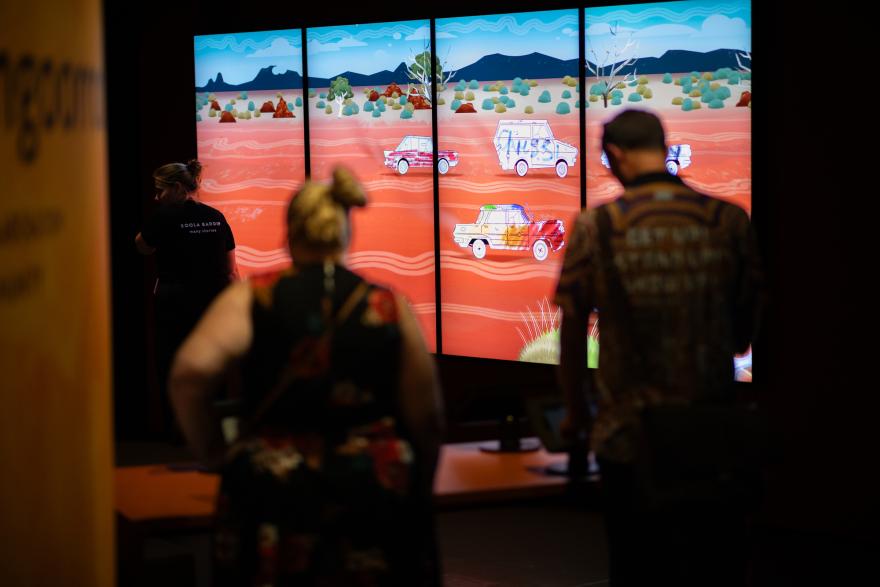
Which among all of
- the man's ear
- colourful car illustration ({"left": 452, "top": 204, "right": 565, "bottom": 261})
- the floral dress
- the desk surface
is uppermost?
the man's ear

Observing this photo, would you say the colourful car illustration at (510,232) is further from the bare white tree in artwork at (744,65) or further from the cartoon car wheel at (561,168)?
the bare white tree in artwork at (744,65)

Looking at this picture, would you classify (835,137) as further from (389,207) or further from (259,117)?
(259,117)

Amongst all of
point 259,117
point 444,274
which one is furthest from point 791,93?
point 259,117

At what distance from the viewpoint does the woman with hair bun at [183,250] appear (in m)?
6.80

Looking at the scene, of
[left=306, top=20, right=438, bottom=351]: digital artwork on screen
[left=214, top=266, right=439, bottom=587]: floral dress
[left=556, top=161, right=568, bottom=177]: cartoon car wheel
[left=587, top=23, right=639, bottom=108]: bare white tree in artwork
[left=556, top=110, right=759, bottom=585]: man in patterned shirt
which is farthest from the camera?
[left=306, top=20, right=438, bottom=351]: digital artwork on screen

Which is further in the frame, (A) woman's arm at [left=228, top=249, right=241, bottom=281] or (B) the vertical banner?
(A) woman's arm at [left=228, top=249, right=241, bottom=281]

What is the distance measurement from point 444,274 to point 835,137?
246 centimetres

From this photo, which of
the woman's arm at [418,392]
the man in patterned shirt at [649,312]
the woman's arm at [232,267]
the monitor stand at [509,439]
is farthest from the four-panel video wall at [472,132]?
the woman's arm at [418,392]

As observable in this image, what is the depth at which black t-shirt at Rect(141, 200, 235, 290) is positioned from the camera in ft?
22.4

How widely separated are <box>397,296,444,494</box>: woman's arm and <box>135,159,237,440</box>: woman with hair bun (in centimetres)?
410

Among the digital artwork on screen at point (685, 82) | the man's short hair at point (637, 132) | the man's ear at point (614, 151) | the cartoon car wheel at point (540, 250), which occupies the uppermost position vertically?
the digital artwork on screen at point (685, 82)

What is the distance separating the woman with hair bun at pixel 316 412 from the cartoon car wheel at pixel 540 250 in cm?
393

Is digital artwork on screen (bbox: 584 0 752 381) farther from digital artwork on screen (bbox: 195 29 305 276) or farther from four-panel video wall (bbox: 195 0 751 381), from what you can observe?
digital artwork on screen (bbox: 195 29 305 276)

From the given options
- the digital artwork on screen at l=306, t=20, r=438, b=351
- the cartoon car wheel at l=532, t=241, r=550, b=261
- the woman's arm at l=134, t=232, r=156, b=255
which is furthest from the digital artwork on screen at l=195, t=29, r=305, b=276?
the cartoon car wheel at l=532, t=241, r=550, b=261
